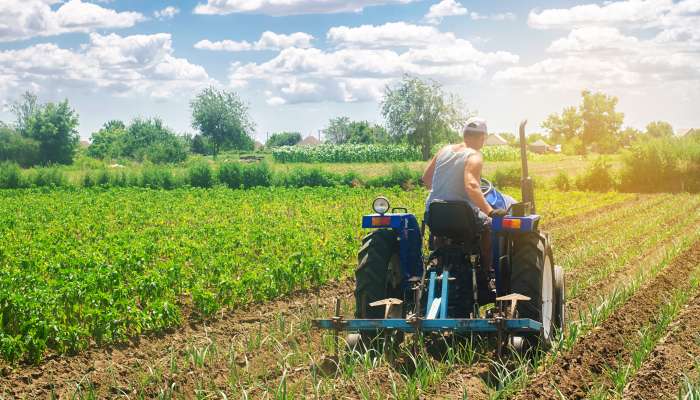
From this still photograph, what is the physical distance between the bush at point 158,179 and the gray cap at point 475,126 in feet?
105

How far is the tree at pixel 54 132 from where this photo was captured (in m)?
65.9

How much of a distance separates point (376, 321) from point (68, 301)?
14.8 feet

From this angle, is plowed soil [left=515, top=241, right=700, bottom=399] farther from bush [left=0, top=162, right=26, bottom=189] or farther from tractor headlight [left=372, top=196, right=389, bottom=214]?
bush [left=0, top=162, right=26, bottom=189]

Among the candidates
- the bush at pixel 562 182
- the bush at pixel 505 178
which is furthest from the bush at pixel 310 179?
the bush at pixel 562 182

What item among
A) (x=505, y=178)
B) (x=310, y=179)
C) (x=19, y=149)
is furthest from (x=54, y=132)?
(x=505, y=178)

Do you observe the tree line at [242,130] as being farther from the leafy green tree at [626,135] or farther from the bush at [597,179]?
the bush at [597,179]

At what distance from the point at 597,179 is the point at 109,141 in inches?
3346

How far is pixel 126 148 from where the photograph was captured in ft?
277

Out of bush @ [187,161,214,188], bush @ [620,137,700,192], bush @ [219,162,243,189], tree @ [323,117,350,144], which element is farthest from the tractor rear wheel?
tree @ [323,117,350,144]

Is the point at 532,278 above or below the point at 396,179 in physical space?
above

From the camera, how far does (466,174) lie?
650 centimetres

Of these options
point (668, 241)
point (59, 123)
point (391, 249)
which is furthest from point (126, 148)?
point (391, 249)

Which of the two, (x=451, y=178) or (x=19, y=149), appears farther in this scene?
(x=19, y=149)

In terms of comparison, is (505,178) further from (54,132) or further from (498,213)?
(54,132)
